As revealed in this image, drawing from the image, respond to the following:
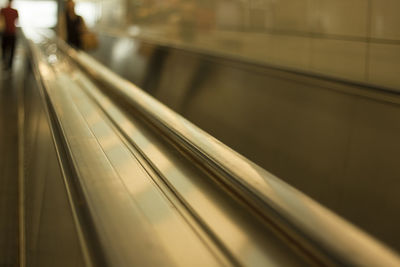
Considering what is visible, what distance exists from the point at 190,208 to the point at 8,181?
9.72ft

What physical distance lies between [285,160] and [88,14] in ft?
70.1

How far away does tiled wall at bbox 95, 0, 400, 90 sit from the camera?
4.48 meters

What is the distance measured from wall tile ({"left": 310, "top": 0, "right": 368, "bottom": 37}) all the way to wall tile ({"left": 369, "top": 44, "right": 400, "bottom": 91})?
282mm

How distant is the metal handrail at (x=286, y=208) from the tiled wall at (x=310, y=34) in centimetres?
278

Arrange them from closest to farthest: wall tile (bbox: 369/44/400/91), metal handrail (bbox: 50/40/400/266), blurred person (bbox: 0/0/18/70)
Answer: metal handrail (bbox: 50/40/400/266)
wall tile (bbox: 369/44/400/91)
blurred person (bbox: 0/0/18/70)

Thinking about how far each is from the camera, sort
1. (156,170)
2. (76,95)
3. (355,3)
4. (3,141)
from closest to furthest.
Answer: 1. (156,170)
2. (76,95)
3. (355,3)
4. (3,141)

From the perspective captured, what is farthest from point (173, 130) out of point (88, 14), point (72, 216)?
point (88, 14)

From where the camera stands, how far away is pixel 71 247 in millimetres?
1476

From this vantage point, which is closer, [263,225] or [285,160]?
[263,225]

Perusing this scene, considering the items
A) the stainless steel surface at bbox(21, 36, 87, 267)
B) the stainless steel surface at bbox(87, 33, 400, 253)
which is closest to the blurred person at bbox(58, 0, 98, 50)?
the stainless steel surface at bbox(87, 33, 400, 253)

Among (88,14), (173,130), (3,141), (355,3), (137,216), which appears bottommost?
(3,141)

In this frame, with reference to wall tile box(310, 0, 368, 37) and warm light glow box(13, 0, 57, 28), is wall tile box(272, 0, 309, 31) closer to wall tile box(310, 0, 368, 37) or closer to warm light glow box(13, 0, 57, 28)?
wall tile box(310, 0, 368, 37)

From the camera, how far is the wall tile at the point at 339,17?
4797 millimetres

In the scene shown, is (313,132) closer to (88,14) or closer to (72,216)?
(72,216)
